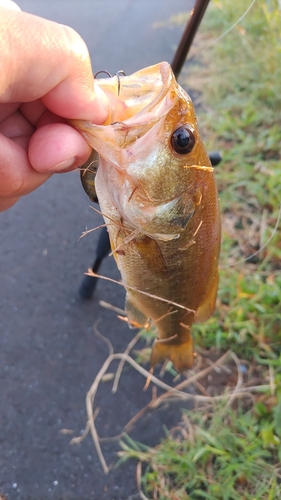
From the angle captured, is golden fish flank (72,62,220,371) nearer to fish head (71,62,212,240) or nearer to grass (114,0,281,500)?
fish head (71,62,212,240)

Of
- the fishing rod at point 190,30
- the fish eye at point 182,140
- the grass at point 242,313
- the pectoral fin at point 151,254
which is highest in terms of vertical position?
the fishing rod at point 190,30

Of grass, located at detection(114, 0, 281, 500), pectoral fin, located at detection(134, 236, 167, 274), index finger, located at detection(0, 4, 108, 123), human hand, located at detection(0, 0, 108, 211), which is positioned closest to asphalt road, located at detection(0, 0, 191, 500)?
grass, located at detection(114, 0, 281, 500)

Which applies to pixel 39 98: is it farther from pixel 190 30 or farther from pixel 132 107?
pixel 190 30

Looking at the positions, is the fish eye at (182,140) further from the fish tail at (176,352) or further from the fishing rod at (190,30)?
the fish tail at (176,352)

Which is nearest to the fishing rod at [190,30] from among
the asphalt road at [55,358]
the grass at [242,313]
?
the grass at [242,313]

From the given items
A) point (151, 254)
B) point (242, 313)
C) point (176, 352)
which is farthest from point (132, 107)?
point (242, 313)
